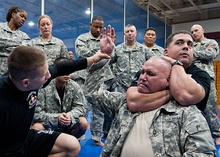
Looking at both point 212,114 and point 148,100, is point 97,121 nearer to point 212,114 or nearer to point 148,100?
point 212,114

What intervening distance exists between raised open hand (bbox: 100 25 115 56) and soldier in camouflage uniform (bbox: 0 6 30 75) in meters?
1.67

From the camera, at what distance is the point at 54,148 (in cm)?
172

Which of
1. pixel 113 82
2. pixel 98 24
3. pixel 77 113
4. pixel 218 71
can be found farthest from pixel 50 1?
pixel 218 71

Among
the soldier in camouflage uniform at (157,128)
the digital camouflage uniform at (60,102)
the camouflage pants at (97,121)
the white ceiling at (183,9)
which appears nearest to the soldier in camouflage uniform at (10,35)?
the digital camouflage uniform at (60,102)

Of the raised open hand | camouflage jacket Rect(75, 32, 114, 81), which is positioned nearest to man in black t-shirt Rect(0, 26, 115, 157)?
the raised open hand

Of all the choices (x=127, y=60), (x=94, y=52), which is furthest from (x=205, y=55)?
(x=94, y=52)

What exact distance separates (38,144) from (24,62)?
0.63m

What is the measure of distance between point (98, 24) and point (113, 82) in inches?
31.2

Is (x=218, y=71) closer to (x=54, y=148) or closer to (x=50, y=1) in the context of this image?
A: (x=50, y=1)

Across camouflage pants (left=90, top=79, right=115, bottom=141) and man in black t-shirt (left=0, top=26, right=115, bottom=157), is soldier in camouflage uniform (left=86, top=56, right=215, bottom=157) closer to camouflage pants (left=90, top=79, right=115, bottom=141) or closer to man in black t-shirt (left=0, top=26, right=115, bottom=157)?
man in black t-shirt (left=0, top=26, right=115, bottom=157)

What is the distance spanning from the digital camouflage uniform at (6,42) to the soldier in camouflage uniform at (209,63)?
7.89 ft

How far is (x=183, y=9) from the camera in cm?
952

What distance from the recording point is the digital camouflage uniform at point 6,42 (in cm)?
308

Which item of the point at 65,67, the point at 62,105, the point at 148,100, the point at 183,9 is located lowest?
the point at 62,105
